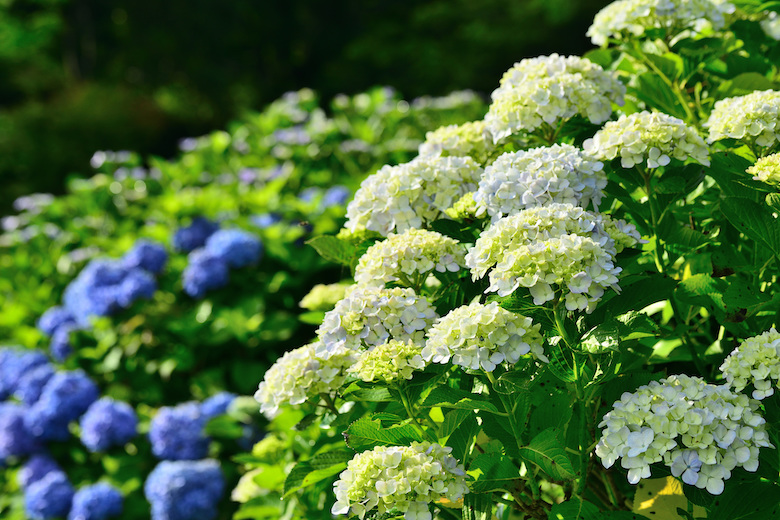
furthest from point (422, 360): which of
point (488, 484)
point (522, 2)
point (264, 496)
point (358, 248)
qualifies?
point (522, 2)

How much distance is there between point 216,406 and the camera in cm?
307

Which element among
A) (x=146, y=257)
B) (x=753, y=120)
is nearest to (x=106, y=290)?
(x=146, y=257)

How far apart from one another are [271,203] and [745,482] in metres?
3.10

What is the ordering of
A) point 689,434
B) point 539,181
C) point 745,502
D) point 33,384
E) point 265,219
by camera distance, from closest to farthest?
1. point 689,434
2. point 745,502
3. point 539,181
4. point 33,384
5. point 265,219

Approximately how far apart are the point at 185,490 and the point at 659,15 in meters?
2.20

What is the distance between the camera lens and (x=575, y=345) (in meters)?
1.19

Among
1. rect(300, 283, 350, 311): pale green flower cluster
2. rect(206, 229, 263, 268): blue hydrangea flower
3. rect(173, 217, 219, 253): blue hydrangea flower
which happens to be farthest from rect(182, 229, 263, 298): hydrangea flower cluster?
rect(300, 283, 350, 311): pale green flower cluster

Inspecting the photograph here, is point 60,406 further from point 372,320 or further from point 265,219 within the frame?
point 372,320

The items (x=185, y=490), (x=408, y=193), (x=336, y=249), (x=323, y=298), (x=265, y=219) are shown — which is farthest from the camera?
(x=265, y=219)

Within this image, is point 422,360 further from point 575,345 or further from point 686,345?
point 686,345

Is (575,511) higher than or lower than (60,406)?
higher

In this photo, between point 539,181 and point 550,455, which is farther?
point 539,181

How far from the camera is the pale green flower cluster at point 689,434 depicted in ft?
3.58

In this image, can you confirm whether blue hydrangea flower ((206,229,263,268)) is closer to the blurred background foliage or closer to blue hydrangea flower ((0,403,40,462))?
blue hydrangea flower ((0,403,40,462))
